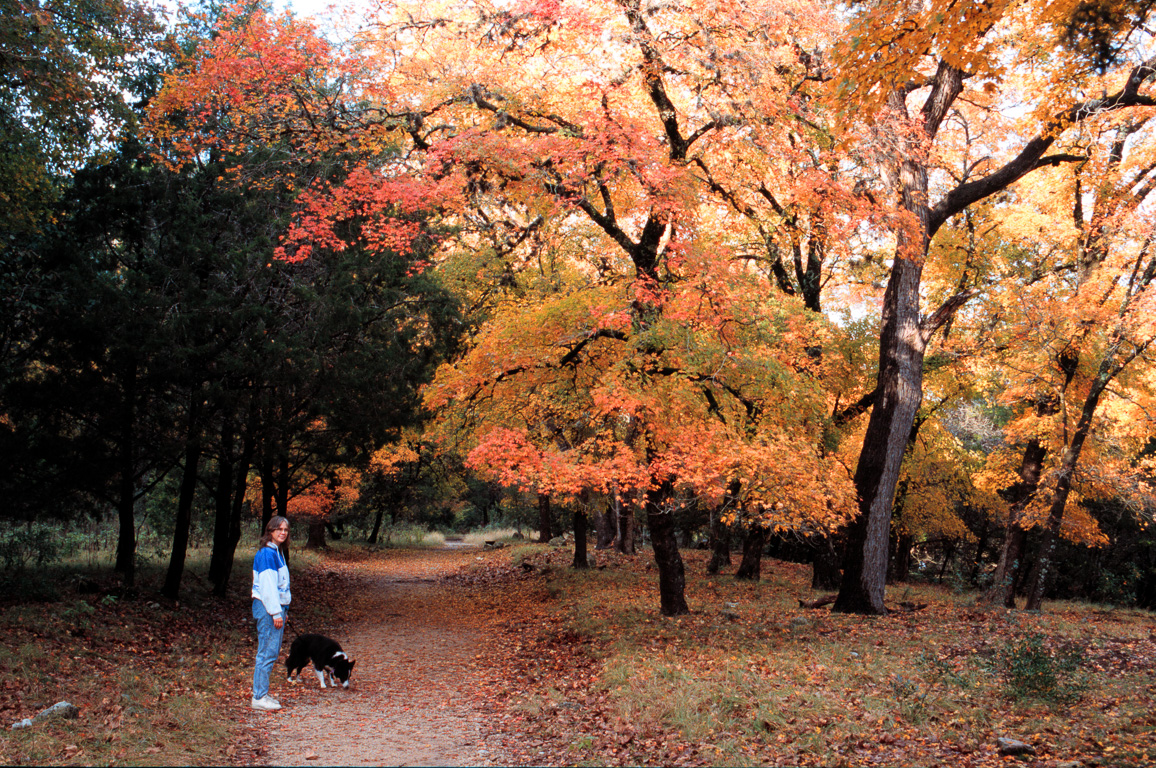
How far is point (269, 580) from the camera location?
6539 millimetres

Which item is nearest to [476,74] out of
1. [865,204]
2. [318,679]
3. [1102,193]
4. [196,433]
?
[865,204]

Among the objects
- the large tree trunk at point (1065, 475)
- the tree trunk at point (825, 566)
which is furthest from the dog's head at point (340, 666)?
the large tree trunk at point (1065, 475)

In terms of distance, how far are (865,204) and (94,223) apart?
39.9 feet

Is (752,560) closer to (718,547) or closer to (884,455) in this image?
(718,547)

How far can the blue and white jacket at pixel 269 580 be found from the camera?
6512 mm

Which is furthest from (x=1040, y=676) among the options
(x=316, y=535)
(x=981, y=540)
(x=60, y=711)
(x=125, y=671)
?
(x=981, y=540)

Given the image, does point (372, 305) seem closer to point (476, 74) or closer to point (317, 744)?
point (476, 74)

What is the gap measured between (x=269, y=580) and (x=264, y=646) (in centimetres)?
70

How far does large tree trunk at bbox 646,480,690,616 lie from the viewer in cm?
1085

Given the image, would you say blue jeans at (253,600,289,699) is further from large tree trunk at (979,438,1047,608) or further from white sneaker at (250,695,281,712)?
large tree trunk at (979,438,1047,608)

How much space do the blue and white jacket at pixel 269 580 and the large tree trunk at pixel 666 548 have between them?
224 inches

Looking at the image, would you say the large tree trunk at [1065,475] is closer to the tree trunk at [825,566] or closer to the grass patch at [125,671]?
the tree trunk at [825,566]

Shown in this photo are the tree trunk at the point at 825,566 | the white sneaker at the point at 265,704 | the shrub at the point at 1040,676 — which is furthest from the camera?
the tree trunk at the point at 825,566

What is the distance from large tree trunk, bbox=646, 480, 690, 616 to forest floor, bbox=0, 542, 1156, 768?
1.11ft
